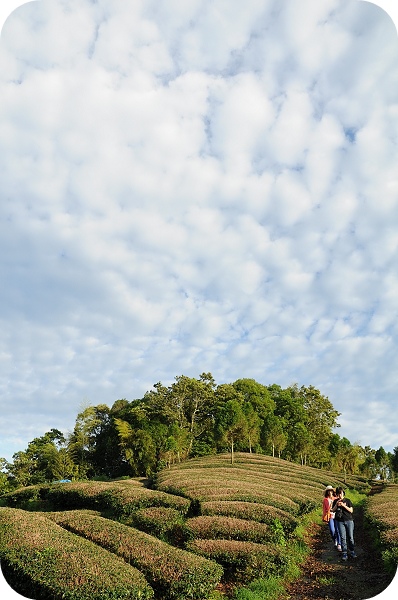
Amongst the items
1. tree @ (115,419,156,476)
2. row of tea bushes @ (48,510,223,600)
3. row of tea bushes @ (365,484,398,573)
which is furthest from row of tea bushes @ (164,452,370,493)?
row of tea bushes @ (48,510,223,600)

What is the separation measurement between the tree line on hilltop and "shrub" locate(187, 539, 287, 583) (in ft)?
68.4

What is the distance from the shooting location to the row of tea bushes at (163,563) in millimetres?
6395

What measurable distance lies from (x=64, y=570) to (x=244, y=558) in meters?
3.14

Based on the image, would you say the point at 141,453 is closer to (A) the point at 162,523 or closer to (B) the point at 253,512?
(A) the point at 162,523

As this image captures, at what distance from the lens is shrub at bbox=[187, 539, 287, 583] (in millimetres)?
7484

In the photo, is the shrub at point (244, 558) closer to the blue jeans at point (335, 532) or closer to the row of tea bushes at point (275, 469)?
the blue jeans at point (335, 532)

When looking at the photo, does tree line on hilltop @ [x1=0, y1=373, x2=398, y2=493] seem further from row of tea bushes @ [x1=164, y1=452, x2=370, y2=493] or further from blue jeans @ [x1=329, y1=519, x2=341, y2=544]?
blue jeans @ [x1=329, y1=519, x2=341, y2=544]

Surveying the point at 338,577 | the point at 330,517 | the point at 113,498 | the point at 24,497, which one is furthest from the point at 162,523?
the point at 24,497

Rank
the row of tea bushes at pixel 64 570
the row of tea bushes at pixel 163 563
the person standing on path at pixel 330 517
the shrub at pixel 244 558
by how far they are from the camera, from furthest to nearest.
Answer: the person standing on path at pixel 330 517 < the shrub at pixel 244 558 < the row of tea bushes at pixel 163 563 < the row of tea bushes at pixel 64 570

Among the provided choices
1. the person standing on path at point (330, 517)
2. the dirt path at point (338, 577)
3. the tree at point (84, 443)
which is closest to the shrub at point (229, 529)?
the dirt path at point (338, 577)

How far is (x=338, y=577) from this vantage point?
25.9 feet

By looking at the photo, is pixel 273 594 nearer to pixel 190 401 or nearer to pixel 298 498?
pixel 298 498

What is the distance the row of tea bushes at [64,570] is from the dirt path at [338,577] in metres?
2.78

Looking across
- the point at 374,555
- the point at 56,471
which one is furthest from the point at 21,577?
the point at 56,471
